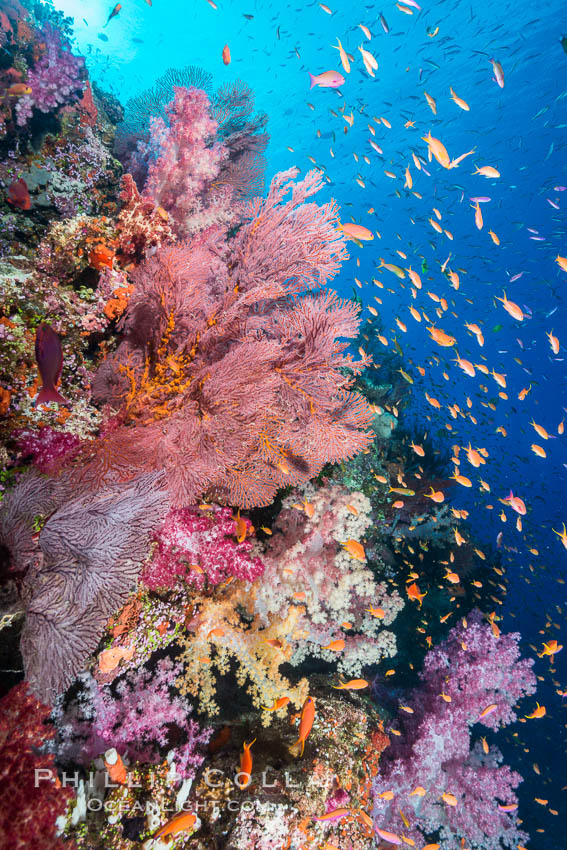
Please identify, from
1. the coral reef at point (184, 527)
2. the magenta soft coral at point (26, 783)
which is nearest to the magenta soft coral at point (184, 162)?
the coral reef at point (184, 527)

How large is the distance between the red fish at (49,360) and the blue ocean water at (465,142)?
10073 mm

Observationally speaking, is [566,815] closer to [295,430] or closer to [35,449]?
[295,430]

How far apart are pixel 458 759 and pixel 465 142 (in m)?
41.0

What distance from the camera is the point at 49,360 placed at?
210 cm

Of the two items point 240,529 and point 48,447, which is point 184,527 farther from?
point 48,447

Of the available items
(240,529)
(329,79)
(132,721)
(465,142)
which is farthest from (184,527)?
(465,142)

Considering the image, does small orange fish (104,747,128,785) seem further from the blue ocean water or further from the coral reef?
the blue ocean water

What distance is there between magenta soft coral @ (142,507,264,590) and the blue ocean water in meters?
7.66

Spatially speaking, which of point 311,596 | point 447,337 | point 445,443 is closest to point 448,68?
point 445,443

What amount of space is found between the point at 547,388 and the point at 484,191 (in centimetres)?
2655

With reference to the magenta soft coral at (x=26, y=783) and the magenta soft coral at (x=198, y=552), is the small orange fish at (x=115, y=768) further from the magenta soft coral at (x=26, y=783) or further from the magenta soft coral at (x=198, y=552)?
the magenta soft coral at (x=198, y=552)

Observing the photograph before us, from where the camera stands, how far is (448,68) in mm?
26000

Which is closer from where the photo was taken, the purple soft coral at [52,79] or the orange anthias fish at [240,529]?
the orange anthias fish at [240,529]

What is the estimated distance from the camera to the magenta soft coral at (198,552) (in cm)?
398
